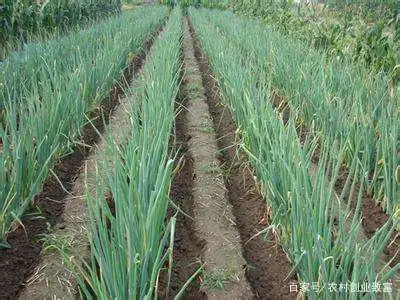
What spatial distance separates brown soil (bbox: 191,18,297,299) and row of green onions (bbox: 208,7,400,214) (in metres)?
0.44

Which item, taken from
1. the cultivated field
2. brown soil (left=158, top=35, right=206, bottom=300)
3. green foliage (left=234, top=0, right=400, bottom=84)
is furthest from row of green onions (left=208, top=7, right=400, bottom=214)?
brown soil (left=158, top=35, right=206, bottom=300)

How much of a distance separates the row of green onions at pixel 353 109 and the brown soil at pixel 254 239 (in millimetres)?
440

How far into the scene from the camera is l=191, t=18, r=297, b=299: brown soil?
1.58 m

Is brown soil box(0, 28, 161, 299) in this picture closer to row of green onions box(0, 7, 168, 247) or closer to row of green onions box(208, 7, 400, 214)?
row of green onions box(0, 7, 168, 247)

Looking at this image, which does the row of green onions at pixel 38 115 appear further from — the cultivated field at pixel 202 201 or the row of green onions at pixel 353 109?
the row of green onions at pixel 353 109

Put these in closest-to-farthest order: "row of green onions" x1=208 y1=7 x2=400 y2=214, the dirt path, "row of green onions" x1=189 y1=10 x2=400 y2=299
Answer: "row of green onions" x1=189 y1=10 x2=400 y2=299
the dirt path
"row of green onions" x1=208 y1=7 x2=400 y2=214

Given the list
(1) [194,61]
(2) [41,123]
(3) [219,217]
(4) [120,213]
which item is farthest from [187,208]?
(1) [194,61]

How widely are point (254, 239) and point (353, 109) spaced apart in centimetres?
83

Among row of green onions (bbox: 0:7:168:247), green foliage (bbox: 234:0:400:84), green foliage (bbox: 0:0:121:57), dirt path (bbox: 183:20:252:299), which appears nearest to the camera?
dirt path (bbox: 183:20:252:299)

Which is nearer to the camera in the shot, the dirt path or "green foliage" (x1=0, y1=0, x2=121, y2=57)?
the dirt path

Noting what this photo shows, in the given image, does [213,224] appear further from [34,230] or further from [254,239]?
[34,230]

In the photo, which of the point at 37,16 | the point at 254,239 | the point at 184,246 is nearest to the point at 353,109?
the point at 254,239

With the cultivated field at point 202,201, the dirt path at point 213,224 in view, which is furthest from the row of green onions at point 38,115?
the dirt path at point 213,224

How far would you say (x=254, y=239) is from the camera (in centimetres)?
187
